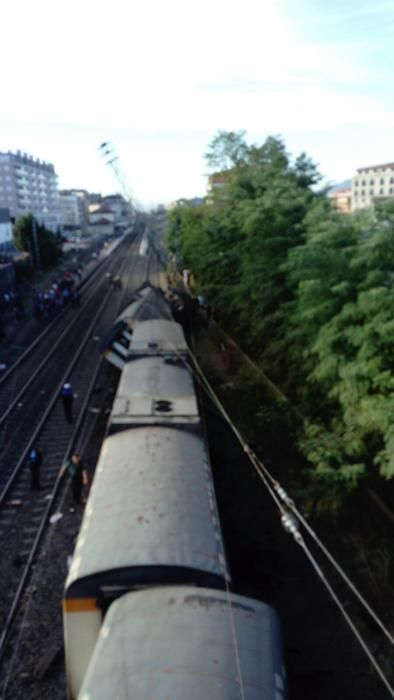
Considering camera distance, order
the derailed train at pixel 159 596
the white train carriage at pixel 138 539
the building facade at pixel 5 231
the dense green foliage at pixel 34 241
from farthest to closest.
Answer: the building facade at pixel 5 231 → the dense green foliage at pixel 34 241 → the white train carriage at pixel 138 539 → the derailed train at pixel 159 596

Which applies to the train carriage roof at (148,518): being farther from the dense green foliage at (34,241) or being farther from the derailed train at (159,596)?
the dense green foliage at (34,241)

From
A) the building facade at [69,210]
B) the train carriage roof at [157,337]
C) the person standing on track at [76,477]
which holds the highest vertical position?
the building facade at [69,210]

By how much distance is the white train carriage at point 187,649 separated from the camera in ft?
15.0

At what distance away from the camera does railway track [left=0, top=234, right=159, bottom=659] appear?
31.9 feet

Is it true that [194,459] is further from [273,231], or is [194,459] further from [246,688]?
[273,231]

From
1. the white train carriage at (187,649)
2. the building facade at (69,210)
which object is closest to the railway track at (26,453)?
the white train carriage at (187,649)

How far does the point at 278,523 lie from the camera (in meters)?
11.7

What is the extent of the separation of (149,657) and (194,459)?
4.19 metres

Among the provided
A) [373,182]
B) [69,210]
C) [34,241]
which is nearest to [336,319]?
[34,241]

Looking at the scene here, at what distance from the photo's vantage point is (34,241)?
167 ft

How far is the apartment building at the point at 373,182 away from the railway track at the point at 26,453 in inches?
3254

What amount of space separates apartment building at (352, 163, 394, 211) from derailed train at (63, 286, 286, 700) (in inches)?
3706

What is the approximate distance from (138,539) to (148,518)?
1.50 ft

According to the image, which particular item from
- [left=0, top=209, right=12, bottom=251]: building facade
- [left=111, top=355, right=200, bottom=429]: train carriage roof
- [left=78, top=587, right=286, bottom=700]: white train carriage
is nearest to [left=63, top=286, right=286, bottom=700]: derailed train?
[left=78, top=587, right=286, bottom=700]: white train carriage
